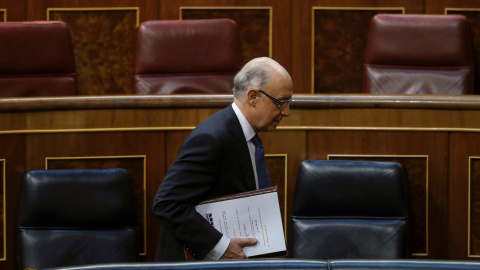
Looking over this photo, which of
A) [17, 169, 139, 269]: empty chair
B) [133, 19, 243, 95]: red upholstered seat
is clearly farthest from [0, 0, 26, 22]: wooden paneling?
[17, 169, 139, 269]: empty chair

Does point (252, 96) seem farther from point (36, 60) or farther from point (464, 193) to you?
point (36, 60)

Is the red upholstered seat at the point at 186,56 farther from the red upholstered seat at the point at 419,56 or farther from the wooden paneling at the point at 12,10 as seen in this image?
the wooden paneling at the point at 12,10

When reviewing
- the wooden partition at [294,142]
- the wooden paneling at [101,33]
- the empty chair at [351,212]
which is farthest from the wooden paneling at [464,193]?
the wooden paneling at [101,33]

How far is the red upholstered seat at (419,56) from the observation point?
6.49 feet

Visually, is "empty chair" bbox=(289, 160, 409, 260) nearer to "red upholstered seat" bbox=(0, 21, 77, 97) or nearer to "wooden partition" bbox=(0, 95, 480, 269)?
"wooden partition" bbox=(0, 95, 480, 269)

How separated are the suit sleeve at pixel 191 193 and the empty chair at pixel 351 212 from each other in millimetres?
446

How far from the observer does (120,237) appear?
145 centimetres

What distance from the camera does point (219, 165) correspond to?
1.06 m

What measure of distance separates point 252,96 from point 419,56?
3.46 ft

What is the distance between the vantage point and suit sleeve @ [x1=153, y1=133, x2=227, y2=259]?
103cm

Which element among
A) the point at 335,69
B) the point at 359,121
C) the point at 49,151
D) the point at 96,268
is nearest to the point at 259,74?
the point at 96,268

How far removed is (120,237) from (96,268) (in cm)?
73

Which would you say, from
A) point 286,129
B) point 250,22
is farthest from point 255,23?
point 286,129

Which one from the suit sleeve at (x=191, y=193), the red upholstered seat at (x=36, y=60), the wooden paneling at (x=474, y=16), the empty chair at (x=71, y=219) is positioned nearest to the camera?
the suit sleeve at (x=191, y=193)
